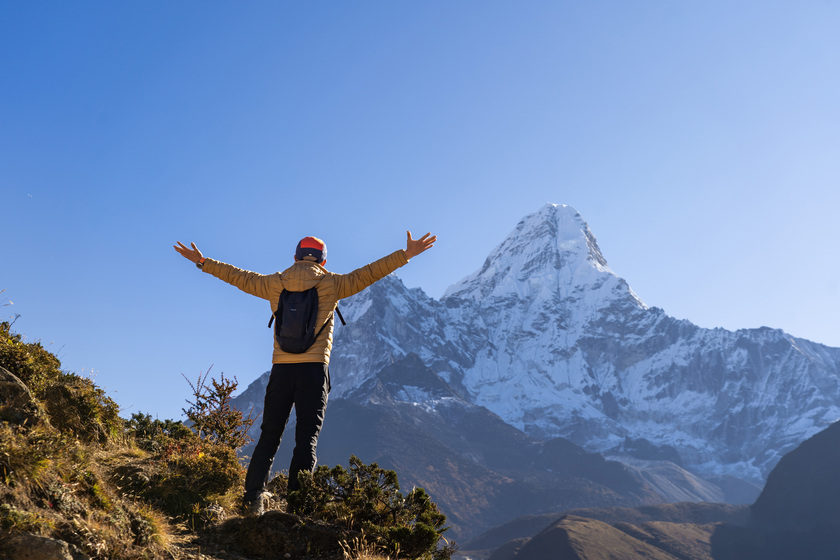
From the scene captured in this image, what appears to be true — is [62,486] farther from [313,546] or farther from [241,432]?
[241,432]

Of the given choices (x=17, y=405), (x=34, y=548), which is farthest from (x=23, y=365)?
(x=34, y=548)

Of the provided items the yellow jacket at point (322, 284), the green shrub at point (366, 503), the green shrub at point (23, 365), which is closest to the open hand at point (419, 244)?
A: the yellow jacket at point (322, 284)

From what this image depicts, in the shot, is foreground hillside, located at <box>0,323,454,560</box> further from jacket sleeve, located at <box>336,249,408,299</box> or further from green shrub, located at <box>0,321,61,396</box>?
jacket sleeve, located at <box>336,249,408,299</box>

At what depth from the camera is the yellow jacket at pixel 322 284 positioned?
25.8 ft

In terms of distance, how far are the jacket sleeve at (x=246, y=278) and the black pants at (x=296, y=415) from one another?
100 cm

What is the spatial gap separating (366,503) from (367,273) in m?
2.54

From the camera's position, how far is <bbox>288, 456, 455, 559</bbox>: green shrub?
7117 mm

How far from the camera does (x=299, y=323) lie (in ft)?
25.4

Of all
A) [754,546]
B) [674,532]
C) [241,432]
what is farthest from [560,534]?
[241,432]

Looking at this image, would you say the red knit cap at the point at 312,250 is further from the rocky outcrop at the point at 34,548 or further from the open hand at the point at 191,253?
the rocky outcrop at the point at 34,548

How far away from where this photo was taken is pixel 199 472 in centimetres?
801

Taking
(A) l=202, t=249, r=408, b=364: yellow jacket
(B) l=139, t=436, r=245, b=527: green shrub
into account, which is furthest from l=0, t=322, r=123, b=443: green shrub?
(A) l=202, t=249, r=408, b=364: yellow jacket

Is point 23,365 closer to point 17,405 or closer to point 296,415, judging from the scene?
point 17,405

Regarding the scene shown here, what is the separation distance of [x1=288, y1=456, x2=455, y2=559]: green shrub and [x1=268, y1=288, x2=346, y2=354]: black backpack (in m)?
1.40
